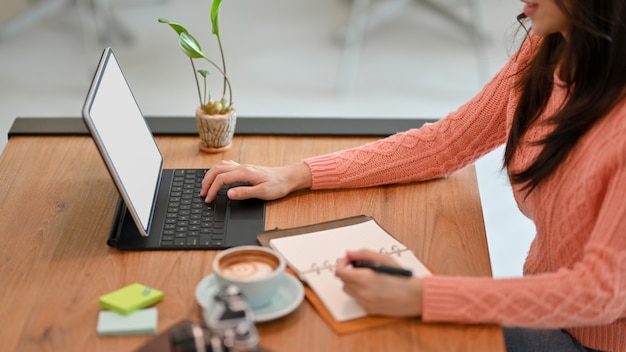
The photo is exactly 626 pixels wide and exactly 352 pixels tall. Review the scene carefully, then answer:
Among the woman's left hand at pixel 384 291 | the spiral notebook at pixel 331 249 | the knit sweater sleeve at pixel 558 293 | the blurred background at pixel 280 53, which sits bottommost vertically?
the blurred background at pixel 280 53

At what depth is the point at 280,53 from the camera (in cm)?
390

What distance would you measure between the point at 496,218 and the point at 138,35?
209 cm

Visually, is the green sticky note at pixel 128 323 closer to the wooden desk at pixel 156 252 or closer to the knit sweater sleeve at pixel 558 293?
the wooden desk at pixel 156 252

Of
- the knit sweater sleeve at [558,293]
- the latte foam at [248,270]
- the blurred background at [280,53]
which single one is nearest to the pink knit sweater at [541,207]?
the knit sweater sleeve at [558,293]

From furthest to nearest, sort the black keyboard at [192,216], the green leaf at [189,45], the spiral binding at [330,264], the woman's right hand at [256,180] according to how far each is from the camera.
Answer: the green leaf at [189,45] → the woman's right hand at [256,180] → the black keyboard at [192,216] → the spiral binding at [330,264]

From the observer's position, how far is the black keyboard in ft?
4.40

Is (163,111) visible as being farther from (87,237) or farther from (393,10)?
(87,237)

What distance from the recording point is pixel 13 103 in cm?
348

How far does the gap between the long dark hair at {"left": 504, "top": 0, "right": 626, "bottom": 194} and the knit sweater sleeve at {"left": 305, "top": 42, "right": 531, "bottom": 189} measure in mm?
154

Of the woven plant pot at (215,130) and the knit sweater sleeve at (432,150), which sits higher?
the knit sweater sleeve at (432,150)

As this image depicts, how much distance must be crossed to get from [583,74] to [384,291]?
0.47 meters

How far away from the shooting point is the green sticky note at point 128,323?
1.10 meters

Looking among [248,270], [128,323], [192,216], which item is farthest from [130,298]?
[192,216]

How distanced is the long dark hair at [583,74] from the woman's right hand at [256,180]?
1.25 feet
